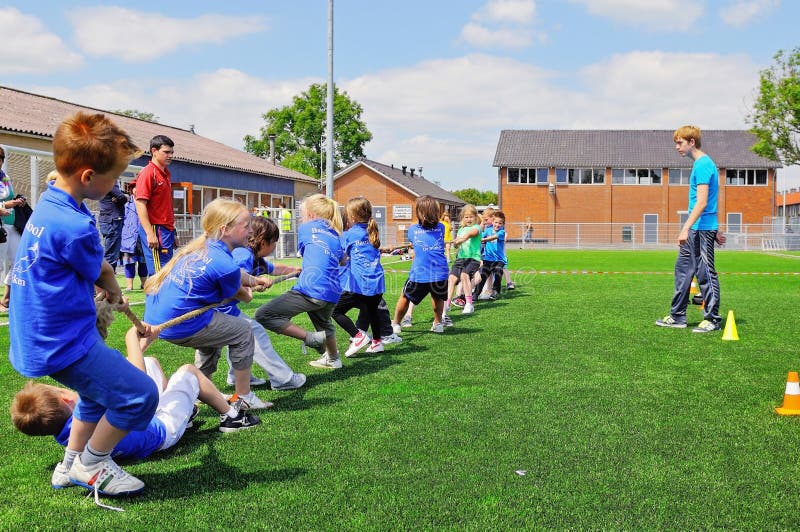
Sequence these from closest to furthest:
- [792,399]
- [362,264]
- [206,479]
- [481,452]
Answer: [206,479]
[481,452]
[792,399]
[362,264]

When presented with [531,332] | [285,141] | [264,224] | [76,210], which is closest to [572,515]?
[76,210]

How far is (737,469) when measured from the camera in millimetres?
3809

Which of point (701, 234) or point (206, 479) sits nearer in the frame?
point (206, 479)

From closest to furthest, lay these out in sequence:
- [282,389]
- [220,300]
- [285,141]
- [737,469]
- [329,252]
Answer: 1. [737,469]
2. [220,300]
3. [282,389]
4. [329,252]
5. [285,141]

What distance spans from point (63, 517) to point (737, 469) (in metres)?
3.27

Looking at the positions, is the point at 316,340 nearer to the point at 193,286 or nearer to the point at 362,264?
the point at 362,264

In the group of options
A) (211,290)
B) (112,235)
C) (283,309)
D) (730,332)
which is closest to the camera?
(211,290)

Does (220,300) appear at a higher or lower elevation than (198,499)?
higher

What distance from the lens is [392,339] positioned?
8180 millimetres

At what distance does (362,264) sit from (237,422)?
10.5ft

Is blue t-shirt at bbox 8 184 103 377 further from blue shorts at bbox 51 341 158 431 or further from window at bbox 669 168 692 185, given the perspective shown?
window at bbox 669 168 692 185

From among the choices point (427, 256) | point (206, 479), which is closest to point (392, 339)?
point (427, 256)

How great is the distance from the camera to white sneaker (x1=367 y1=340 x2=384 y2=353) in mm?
7586

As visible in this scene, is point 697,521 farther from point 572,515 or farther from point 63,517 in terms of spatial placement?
point 63,517
